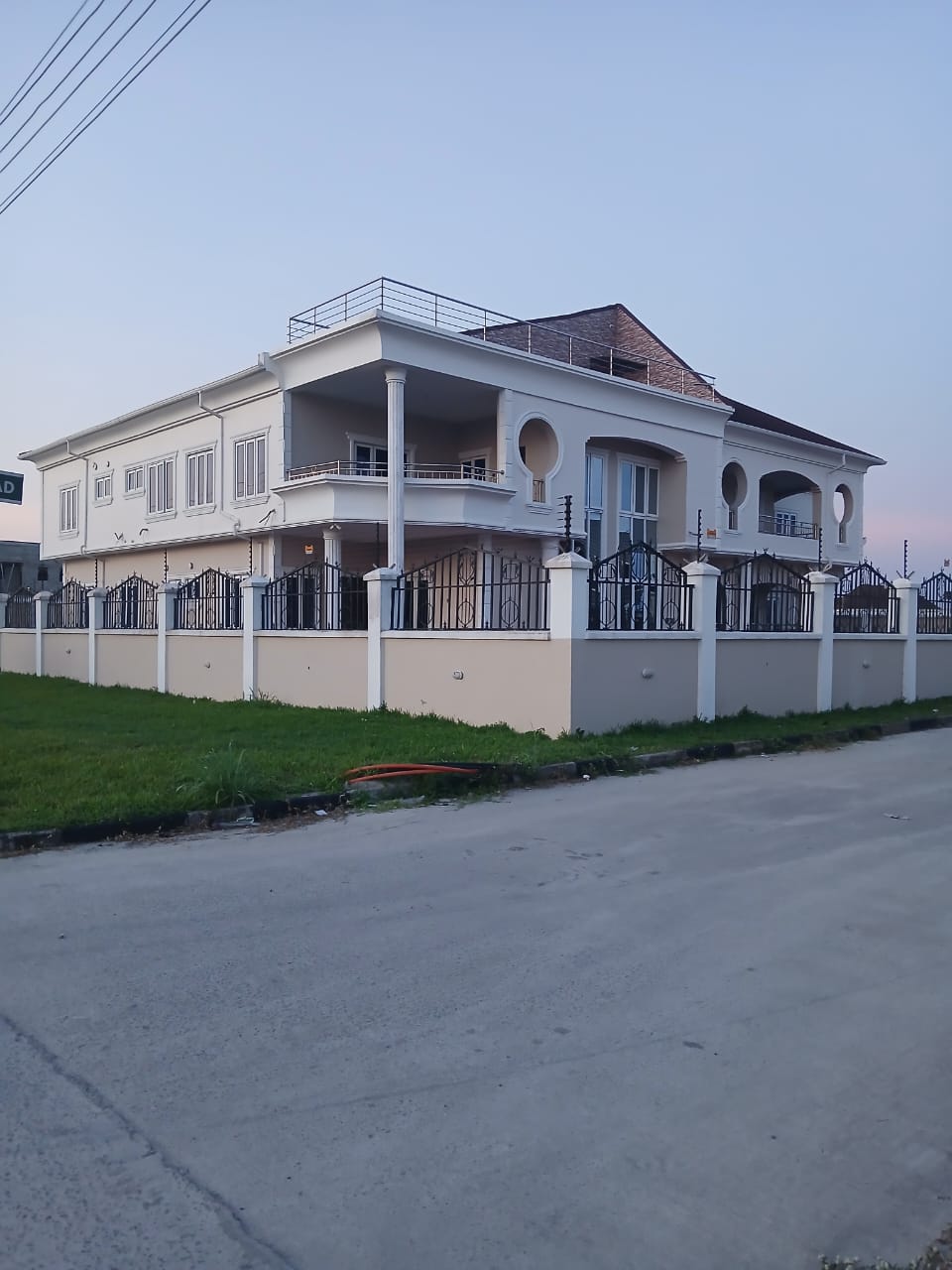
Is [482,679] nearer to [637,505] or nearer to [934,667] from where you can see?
[934,667]

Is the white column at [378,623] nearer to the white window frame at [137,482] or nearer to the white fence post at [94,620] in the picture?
the white fence post at [94,620]

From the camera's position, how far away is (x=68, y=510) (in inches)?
1419

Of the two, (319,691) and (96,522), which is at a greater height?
(96,522)

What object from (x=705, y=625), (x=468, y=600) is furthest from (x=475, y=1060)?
(x=468, y=600)

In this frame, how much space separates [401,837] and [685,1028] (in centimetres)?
411

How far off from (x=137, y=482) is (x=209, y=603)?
1344 centimetres

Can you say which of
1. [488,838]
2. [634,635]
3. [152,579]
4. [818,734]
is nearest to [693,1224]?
[488,838]

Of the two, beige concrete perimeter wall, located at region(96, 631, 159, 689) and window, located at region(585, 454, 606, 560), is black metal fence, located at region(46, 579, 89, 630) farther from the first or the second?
window, located at region(585, 454, 606, 560)

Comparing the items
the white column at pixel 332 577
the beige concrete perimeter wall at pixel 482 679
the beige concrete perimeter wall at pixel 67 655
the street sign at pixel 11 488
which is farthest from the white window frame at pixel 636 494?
the street sign at pixel 11 488

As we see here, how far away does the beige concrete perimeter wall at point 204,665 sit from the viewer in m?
19.1

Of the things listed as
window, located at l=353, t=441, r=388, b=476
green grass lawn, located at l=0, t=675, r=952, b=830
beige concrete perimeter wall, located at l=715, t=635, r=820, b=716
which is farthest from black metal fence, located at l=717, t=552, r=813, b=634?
window, located at l=353, t=441, r=388, b=476

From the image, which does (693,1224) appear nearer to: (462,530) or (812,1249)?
(812,1249)

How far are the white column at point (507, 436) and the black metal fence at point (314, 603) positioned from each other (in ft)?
21.9

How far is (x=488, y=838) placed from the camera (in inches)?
315
